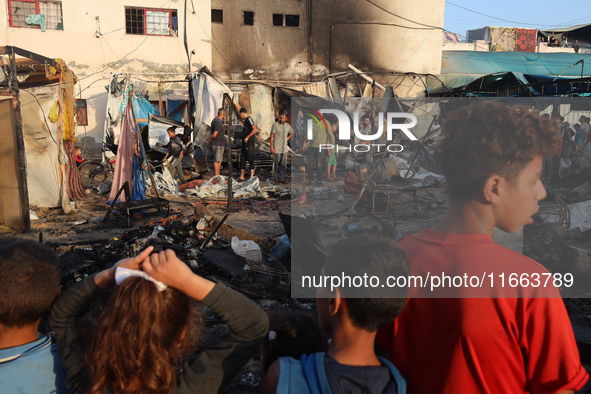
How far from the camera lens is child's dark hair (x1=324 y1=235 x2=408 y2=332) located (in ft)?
4.22

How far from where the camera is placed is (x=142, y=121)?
12.8 meters

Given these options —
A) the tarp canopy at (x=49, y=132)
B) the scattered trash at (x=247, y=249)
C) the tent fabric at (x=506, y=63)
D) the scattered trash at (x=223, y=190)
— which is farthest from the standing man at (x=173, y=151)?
the tent fabric at (x=506, y=63)

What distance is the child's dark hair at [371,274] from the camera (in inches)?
50.6

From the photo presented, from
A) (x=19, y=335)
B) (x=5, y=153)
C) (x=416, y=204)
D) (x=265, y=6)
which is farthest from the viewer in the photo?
(x=265, y=6)

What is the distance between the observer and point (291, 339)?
1.61 meters

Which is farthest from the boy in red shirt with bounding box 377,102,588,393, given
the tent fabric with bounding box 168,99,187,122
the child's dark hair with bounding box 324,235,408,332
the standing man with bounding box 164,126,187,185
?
the tent fabric with bounding box 168,99,187,122

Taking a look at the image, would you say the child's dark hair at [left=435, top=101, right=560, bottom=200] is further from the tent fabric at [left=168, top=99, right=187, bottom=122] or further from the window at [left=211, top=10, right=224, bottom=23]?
the window at [left=211, top=10, right=224, bottom=23]

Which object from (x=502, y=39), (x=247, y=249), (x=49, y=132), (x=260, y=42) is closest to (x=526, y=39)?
(x=502, y=39)

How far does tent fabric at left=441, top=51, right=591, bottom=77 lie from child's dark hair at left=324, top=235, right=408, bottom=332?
2031 cm

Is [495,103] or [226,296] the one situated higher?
[495,103]

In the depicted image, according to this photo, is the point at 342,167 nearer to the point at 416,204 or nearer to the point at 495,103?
the point at 416,204

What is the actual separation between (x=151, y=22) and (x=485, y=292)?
59.4 ft

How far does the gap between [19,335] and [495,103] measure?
5.62 ft

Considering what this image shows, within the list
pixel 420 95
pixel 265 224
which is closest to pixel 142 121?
pixel 265 224
